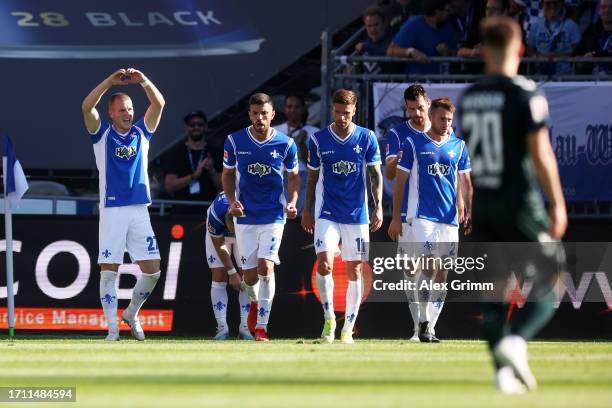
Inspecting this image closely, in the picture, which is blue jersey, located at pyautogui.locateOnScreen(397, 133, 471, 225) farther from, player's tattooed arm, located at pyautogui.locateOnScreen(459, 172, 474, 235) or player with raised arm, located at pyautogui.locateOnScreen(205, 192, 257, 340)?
player with raised arm, located at pyautogui.locateOnScreen(205, 192, 257, 340)

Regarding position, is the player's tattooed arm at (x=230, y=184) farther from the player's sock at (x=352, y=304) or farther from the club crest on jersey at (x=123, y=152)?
the player's sock at (x=352, y=304)

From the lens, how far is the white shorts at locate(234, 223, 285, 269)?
45.4ft

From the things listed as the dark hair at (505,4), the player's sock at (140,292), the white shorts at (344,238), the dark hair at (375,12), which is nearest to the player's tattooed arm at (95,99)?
the player's sock at (140,292)

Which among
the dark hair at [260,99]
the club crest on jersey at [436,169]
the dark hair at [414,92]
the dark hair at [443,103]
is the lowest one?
the club crest on jersey at [436,169]

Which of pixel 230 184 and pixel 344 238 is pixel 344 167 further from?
pixel 230 184

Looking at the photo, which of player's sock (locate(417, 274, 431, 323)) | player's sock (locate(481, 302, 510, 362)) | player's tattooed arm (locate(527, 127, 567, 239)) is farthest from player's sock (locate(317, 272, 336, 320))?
player's tattooed arm (locate(527, 127, 567, 239))

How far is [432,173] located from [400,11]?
4.52 meters

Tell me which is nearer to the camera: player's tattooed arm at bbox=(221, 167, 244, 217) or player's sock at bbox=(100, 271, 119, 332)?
player's sock at bbox=(100, 271, 119, 332)

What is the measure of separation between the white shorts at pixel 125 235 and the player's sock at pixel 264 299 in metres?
1.12

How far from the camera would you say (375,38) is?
55.1 ft

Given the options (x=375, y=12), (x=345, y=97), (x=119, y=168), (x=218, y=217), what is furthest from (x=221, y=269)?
(x=375, y=12)

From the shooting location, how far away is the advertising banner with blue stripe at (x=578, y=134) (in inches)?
609

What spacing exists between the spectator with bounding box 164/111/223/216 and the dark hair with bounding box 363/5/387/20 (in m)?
2.42

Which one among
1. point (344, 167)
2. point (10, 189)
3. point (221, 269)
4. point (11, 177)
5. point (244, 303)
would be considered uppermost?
point (344, 167)
